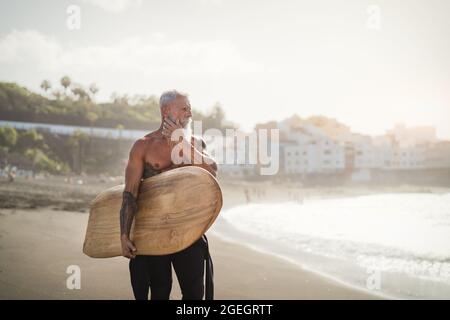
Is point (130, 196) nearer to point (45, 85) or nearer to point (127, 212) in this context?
point (127, 212)

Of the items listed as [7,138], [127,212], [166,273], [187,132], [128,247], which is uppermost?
[7,138]

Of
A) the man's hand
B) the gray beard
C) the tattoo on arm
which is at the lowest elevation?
the man's hand

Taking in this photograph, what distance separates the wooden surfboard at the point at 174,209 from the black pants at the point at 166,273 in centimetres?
9

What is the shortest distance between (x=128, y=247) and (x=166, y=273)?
30 centimetres

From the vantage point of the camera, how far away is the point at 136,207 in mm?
2242

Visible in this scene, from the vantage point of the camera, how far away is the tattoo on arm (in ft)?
7.14

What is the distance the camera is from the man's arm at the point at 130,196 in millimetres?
2180

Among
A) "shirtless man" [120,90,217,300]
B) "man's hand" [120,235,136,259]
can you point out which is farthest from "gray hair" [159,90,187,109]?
"man's hand" [120,235,136,259]

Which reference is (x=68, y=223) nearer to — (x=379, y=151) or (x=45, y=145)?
(x=45, y=145)

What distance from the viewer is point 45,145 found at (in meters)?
40.8

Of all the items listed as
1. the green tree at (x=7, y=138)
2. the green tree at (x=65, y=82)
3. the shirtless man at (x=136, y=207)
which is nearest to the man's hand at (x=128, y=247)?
the shirtless man at (x=136, y=207)

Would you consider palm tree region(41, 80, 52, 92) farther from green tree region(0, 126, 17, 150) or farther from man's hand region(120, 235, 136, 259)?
man's hand region(120, 235, 136, 259)

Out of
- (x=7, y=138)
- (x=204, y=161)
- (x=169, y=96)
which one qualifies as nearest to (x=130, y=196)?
(x=204, y=161)

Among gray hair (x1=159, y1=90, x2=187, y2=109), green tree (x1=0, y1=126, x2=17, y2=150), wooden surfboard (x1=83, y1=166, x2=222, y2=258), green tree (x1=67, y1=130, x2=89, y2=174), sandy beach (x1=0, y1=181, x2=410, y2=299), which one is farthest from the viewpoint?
green tree (x1=67, y1=130, x2=89, y2=174)
